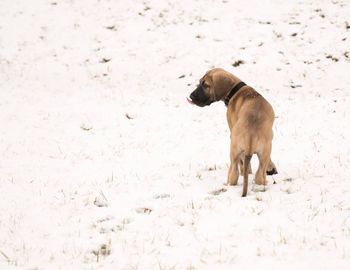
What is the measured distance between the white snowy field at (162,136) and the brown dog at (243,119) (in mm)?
461

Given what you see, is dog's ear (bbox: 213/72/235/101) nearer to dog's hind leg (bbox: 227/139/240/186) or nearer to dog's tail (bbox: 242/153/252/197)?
dog's hind leg (bbox: 227/139/240/186)

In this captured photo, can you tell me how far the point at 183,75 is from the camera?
48.5ft

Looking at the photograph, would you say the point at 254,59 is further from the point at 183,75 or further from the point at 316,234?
the point at 316,234

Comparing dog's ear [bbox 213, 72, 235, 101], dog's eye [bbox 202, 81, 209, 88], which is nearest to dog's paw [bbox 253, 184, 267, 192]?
dog's ear [bbox 213, 72, 235, 101]

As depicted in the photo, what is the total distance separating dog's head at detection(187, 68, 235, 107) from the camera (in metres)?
7.09

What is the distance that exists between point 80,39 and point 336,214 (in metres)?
13.8

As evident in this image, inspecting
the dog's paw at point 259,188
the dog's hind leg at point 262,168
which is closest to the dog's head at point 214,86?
the dog's hind leg at point 262,168

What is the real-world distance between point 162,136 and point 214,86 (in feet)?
13.3

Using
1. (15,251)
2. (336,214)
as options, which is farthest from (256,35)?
(15,251)

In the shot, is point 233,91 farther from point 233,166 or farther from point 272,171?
point 272,171

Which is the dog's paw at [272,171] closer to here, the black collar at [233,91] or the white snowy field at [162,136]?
the white snowy field at [162,136]

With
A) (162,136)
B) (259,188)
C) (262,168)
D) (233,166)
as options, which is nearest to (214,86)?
(233,166)

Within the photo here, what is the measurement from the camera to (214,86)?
710 centimetres

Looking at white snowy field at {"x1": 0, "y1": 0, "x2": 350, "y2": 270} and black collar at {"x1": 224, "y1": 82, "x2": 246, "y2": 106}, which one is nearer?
white snowy field at {"x1": 0, "y1": 0, "x2": 350, "y2": 270}
